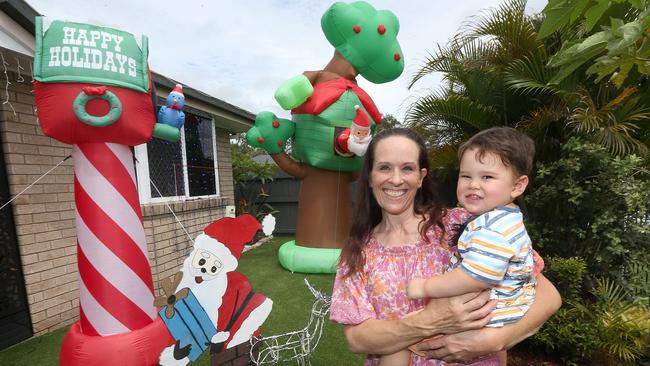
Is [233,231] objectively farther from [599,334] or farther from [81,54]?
[599,334]

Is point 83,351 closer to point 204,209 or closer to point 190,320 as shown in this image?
point 190,320

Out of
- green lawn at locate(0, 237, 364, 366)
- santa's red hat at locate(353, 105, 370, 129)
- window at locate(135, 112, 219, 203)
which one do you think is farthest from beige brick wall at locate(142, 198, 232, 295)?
santa's red hat at locate(353, 105, 370, 129)

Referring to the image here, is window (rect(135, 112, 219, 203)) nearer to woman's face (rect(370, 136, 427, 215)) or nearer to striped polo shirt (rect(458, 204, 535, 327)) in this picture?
woman's face (rect(370, 136, 427, 215))

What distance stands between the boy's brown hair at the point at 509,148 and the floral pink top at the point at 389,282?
35cm

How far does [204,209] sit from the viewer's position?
6.08 m

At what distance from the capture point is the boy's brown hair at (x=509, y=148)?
134cm

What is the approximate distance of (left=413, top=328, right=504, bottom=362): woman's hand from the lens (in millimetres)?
1270

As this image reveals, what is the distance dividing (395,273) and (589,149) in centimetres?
277

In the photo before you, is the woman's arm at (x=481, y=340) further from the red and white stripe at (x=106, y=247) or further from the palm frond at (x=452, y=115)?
the palm frond at (x=452, y=115)

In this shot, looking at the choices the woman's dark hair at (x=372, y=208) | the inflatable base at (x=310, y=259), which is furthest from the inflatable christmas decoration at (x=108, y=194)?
the inflatable base at (x=310, y=259)

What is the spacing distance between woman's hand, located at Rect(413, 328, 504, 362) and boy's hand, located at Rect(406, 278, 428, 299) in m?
0.20

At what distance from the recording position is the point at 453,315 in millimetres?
1242

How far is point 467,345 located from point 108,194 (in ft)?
6.89

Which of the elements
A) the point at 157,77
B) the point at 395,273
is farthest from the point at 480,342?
the point at 157,77
